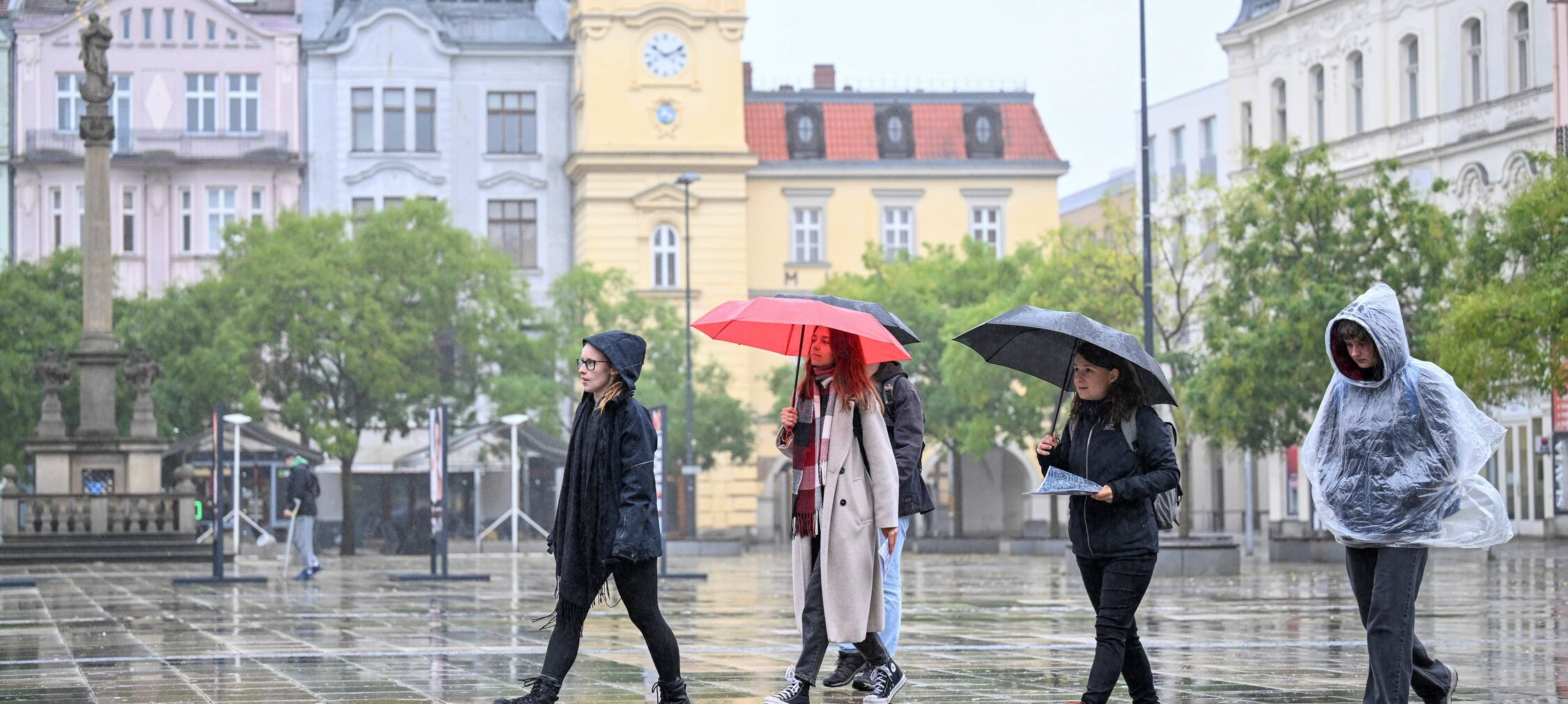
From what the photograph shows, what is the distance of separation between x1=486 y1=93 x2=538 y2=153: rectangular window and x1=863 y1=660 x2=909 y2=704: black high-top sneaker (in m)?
54.4

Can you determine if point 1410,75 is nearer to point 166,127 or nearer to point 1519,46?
point 1519,46

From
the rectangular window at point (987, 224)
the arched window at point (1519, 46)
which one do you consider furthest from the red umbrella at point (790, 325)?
the rectangular window at point (987, 224)

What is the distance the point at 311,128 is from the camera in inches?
2468

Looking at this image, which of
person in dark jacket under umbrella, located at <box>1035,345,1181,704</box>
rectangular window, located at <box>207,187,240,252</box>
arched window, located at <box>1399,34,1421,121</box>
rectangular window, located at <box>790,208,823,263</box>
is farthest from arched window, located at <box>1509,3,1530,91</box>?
person in dark jacket under umbrella, located at <box>1035,345,1181,704</box>

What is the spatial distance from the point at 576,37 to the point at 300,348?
19.0 m

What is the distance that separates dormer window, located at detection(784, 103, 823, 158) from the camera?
6625cm

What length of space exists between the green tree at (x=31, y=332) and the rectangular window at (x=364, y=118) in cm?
1258

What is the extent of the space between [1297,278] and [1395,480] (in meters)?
26.7

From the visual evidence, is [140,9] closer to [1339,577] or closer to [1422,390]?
[1339,577]

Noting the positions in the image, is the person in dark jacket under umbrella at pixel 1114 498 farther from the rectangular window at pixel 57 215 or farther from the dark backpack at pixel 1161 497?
the rectangular window at pixel 57 215

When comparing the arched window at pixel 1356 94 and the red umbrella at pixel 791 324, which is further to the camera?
the arched window at pixel 1356 94

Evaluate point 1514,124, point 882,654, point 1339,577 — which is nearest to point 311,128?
point 1514,124

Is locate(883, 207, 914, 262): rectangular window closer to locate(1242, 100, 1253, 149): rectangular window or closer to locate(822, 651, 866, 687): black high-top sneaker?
locate(1242, 100, 1253, 149): rectangular window

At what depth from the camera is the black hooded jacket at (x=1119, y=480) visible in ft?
30.8
